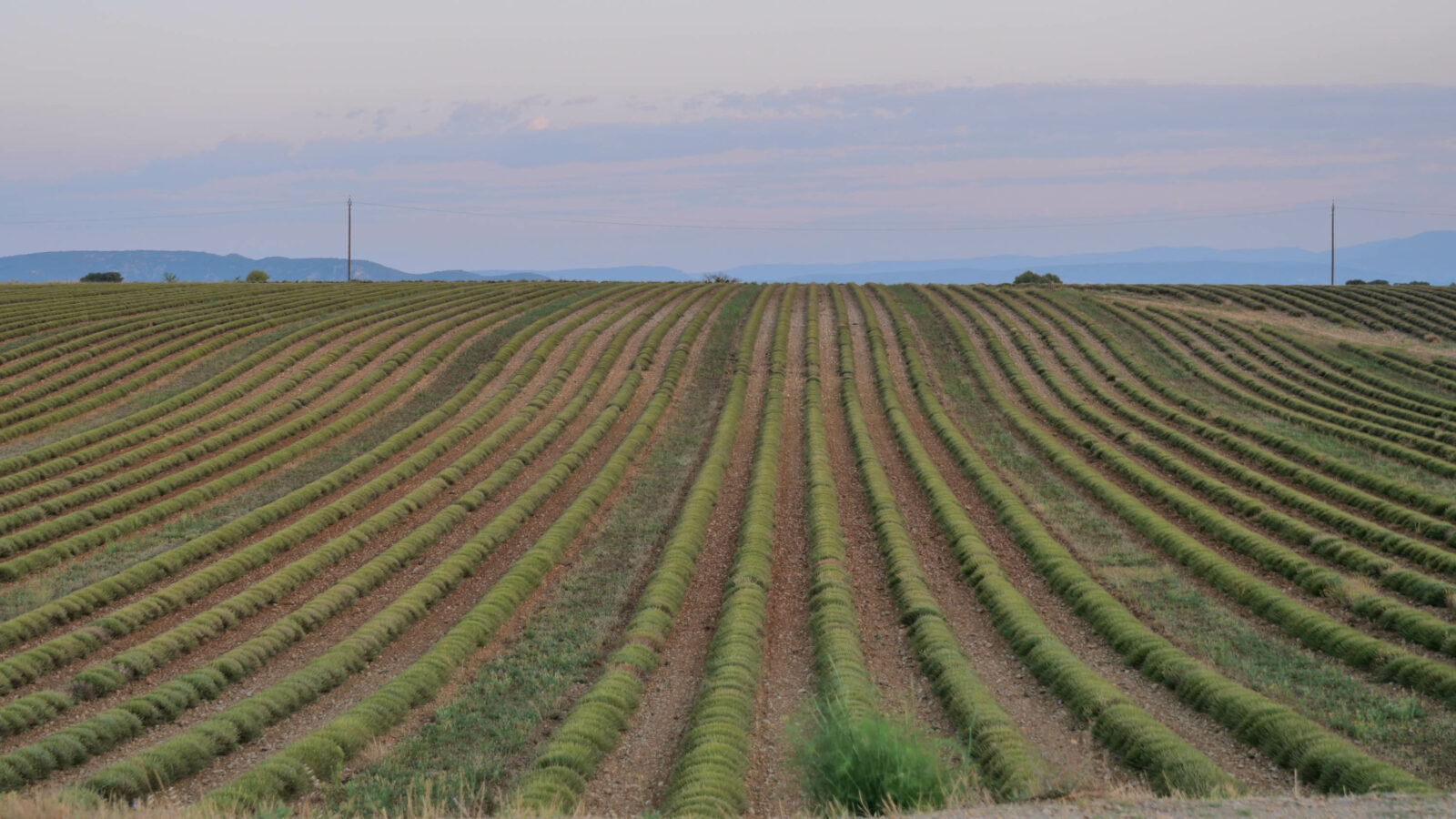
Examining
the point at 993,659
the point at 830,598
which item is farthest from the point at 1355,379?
the point at 993,659

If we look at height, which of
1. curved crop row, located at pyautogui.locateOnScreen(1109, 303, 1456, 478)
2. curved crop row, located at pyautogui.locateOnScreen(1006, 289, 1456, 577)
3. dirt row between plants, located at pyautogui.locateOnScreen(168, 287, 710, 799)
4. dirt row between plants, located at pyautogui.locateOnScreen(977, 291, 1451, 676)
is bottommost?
dirt row between plants, located at pyautogui.locateOnScreen(168, 287, 710, 799)

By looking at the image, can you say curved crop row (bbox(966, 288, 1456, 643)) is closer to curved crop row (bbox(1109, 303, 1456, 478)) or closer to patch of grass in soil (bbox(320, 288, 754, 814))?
curved crop row (bbox(1109, 303, 1456, 478))

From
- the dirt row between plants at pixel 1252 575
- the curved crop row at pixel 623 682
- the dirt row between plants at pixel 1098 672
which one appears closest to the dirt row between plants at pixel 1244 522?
the dirt row between plants at pixel 1252 575

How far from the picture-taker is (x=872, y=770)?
11531mm

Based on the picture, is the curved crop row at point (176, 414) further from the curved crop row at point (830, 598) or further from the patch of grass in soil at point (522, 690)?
the curved crop row at point (830, 598)

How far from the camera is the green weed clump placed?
37.4 ft

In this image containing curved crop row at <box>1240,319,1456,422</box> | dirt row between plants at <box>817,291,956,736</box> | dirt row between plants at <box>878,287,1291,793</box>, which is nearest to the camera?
dirt row between plants at <box>878,287,1291,793</box>

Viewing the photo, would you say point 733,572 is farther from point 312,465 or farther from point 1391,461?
point 1391,461

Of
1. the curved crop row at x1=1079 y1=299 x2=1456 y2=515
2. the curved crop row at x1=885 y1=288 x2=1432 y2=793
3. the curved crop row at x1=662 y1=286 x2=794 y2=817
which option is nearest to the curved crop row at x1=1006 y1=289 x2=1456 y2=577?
the curved crop row at x1=1079 y1=299 x2=1456 y2=515

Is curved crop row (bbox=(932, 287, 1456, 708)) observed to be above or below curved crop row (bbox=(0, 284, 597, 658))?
above

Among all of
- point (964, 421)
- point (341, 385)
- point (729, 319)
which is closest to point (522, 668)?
point (964, 421)

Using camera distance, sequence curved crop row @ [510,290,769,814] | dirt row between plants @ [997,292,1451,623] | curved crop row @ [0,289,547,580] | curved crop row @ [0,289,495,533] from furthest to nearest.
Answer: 1. curved crop row @ [0,289,495,533]
2. curved crop row @ [0,289,547,580]
3. dirt row between plants @ [997,292,1451,623]
4. curved crop row @ [510,290,769,814]

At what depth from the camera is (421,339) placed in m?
56.5

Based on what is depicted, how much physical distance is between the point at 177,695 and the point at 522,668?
5615 mm
